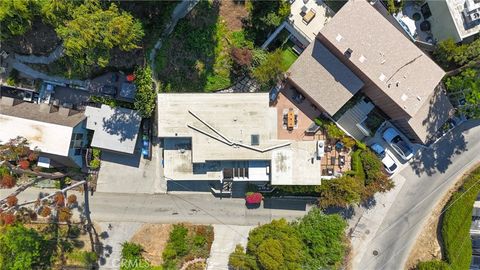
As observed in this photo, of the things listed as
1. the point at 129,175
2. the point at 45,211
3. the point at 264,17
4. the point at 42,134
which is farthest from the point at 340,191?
the point at 42,134

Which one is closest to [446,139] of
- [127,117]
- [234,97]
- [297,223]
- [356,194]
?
[356,194]

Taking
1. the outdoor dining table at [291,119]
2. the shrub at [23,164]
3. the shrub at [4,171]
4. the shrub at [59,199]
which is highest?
the outdoor dining table at [291,119]

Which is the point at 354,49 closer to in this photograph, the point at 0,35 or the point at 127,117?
the point at 127,117

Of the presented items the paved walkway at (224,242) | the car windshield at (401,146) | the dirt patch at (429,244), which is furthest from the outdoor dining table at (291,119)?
the dirt patch at (429,244)

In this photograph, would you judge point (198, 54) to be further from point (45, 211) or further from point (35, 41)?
point (45, 211)

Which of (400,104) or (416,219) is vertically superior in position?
(400,104)

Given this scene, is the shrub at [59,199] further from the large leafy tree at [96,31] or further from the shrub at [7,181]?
the large leafy tree at [96,31]

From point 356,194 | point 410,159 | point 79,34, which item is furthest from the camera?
point 410,159
